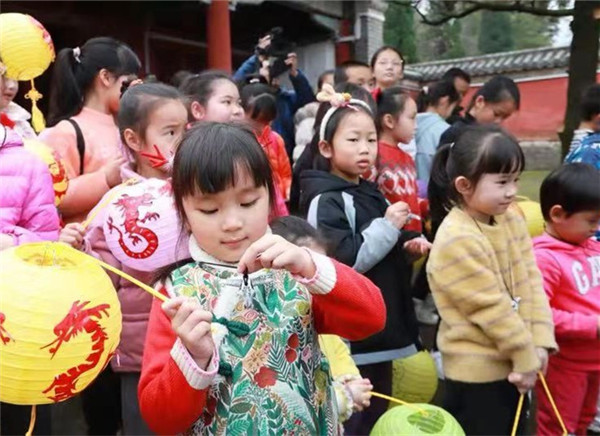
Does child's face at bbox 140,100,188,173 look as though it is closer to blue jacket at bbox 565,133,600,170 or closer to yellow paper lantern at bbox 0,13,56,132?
yellow paper lantern at bbox 0,13,56,132

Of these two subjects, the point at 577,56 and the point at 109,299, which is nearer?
the point at 109,299

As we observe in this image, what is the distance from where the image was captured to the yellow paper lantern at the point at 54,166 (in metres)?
2.14

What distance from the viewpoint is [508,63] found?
15.7 metres

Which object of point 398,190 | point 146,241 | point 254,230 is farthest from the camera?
point 398,190

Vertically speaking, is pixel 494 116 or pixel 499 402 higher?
pixel 494 116

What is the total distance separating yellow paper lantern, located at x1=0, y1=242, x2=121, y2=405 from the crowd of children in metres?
0.15

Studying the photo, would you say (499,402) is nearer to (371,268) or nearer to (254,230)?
(371,268)

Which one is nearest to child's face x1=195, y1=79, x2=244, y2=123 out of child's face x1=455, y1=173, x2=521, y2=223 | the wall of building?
child's face x1=455, y1=173, x2=521, y2=223

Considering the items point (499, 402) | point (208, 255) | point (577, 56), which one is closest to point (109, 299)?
point (208, 255)

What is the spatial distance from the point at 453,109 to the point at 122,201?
3.92m

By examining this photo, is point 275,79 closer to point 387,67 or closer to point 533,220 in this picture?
point 387,67

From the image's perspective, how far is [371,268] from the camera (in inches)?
100

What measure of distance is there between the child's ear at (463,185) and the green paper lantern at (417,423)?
2.63 ft

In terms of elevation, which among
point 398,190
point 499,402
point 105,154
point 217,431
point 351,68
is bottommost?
point 499,402
